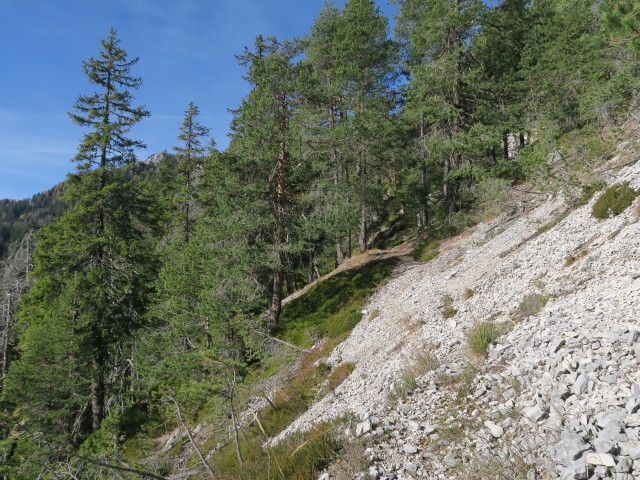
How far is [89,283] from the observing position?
16750 mm

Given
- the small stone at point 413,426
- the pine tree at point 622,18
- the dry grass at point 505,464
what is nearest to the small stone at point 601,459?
the dry grass at point 505,464

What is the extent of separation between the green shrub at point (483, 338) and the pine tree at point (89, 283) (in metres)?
16.7

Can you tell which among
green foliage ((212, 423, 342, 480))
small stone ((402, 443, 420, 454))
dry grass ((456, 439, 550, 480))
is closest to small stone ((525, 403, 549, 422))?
Answer: dry grass ((456, 439, 550, 480))

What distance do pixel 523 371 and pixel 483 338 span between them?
1.56 m

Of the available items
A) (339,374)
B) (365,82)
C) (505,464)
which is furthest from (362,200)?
(505,464)

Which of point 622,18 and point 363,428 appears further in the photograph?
point 622,18

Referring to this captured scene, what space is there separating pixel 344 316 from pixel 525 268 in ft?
28.5

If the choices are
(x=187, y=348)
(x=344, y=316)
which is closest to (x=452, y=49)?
(x=344, y=316)

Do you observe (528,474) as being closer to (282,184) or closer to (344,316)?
(344,316)

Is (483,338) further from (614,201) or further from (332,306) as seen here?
(332,306)

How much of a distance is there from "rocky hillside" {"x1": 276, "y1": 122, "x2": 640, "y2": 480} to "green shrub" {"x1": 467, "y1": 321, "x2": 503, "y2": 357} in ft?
0.09

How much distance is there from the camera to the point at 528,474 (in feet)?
11.8

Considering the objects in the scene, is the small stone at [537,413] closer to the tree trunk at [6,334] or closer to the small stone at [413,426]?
the small stone at [413,426]

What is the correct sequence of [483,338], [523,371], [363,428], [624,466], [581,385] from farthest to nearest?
[483,338] → [363,428] → [523,371] → [581,385] → [624,466]
